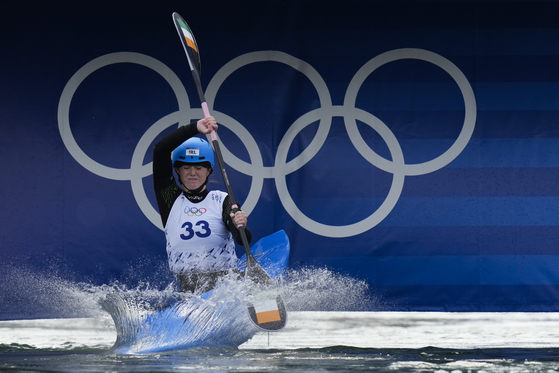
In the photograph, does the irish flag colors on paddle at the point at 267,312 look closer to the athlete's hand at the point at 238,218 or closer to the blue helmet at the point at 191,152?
the athlete's hand at the point at 238,218

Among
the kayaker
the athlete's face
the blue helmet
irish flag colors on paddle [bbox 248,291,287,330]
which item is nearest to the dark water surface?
irish flag colors on paddle [bbox 248,291,287,330]

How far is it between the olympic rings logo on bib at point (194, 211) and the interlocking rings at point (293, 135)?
98 cm

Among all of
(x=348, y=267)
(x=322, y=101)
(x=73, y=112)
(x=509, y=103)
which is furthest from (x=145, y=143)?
(x=509, y=103)

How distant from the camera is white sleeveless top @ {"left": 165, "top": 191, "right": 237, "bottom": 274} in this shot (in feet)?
10.1

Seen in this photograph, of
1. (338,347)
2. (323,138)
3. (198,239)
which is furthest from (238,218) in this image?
(323,138)

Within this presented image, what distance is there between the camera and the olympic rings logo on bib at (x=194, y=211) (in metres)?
3.14

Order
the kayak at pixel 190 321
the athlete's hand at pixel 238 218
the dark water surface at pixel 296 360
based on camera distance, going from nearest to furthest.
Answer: the dark water surface at pixel 296 360, the kayak at pixel 190 321, the athlete's hand at pixel 238 218

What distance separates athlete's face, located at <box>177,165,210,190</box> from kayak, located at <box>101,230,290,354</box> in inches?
20.0

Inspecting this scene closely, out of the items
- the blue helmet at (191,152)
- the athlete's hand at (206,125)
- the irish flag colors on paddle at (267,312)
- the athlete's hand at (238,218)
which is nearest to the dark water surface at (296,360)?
the irish flag colors on paddle at (267,312)

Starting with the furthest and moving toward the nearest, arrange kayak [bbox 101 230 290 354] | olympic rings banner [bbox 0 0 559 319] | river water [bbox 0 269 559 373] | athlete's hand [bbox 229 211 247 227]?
olympic rings banner [bbox 0 0 559 319]
athlete's hand [bbox 229 211 247 227]
kayak [bbox 101 230 290 354]
river water [bbox 0 269 559 373]

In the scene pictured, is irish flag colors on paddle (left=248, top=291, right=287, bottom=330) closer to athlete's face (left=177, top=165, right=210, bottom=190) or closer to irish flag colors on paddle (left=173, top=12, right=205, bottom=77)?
athlete's face (left=177, top=165, right=210, bottom=190)

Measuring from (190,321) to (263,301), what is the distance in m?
0.38

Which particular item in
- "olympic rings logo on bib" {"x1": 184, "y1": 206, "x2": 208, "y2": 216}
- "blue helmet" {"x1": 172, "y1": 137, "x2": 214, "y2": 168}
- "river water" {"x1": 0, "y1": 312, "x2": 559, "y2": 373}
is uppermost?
"blue helmet" {"x1": 172, "y1": 137, "x2": 214, "y2": 168}

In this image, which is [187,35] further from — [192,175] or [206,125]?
[192,175]
